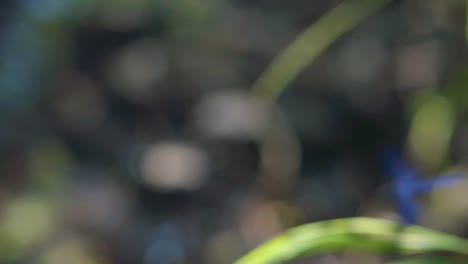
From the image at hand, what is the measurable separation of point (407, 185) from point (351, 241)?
121mm

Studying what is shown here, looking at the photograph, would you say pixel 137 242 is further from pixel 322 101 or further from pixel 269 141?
pixel 322 101

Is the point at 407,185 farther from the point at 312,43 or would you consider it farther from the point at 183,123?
the point at 183,123

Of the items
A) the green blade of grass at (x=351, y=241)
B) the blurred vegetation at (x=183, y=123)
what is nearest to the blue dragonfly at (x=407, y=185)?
the green blade of grass at (x=351, y=241)

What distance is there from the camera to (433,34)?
49cm

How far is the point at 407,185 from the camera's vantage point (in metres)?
0.50

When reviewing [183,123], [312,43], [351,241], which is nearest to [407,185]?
[351,241]

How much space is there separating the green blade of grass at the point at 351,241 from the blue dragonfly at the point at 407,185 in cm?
7

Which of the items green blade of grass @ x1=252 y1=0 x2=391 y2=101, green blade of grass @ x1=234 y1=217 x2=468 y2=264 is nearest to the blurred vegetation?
green blade of grass @ x1=252 y1=0 x2=391 y2=101

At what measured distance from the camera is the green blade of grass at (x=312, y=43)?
62 centimetres

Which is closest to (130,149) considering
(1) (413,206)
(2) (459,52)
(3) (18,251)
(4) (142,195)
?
(4) (142,195)

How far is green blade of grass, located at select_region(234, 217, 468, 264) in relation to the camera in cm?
39

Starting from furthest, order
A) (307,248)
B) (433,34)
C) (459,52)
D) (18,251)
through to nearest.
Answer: (18,251) < (459,52) < (433,34) < (307,248)

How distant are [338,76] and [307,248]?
0.71m

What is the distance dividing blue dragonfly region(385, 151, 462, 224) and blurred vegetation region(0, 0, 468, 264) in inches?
18.0
